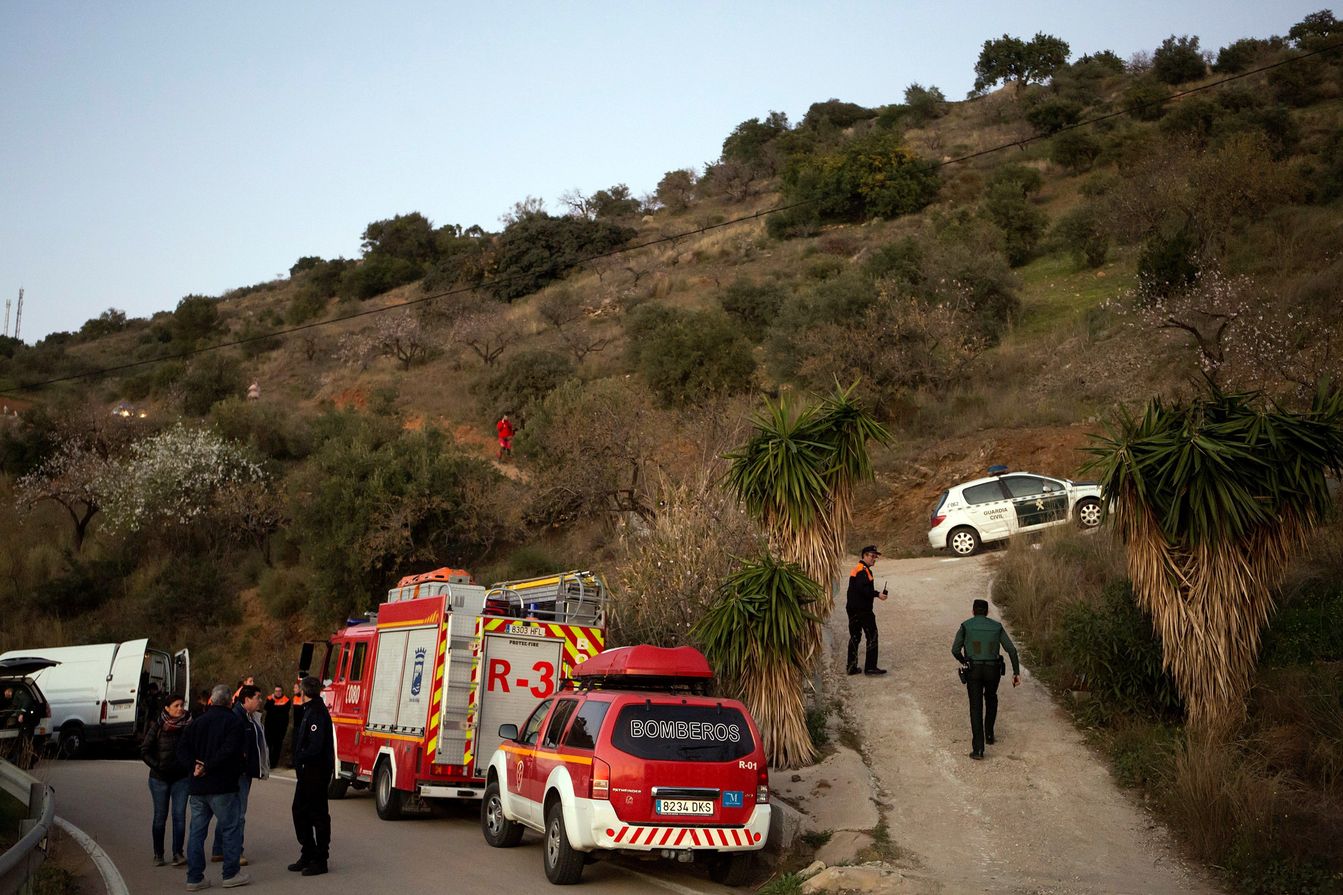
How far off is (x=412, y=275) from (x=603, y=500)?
2475 inches

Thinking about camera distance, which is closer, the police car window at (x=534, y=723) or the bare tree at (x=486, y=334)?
the police car window at (x=534, y=723)

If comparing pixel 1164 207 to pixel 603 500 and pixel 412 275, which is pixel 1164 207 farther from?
pixel 412 275

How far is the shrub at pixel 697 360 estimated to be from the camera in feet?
126

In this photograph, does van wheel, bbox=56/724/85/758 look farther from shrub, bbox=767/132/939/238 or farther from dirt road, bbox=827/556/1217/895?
shrub, bbox=767/132/939/238

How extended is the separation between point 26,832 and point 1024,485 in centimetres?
2114

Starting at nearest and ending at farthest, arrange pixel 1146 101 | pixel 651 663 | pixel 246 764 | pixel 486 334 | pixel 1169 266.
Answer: pixel 246 764 → pixel 651 663 → pixel 1169 266 → pixel 486 334 → pixel 1146 101

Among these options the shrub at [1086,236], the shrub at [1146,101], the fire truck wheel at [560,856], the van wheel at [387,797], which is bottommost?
the van wheel at [387,797]

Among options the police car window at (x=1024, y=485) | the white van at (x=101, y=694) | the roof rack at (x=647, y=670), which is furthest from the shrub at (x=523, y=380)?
the roof rack at (x=647, y=670)

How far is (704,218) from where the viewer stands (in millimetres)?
82125

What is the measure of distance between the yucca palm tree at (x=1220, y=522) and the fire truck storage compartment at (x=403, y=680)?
8328 mm

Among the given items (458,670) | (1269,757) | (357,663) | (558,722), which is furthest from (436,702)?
(1269,757)

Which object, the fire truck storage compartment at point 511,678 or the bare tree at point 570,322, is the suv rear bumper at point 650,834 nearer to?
the fire truck storage compartment at point 511,678

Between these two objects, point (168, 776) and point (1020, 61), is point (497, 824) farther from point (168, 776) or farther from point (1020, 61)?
point (1020, 61)

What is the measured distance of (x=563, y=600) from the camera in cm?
1424
